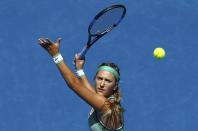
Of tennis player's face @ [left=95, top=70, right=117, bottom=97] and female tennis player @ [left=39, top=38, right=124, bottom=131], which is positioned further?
tennis player's face @ [left=95, top=70, right=117, bottom=97]

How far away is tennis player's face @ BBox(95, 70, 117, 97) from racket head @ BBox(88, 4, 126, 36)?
23.4 inches

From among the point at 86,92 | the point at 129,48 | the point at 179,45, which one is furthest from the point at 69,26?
the point at 86,92

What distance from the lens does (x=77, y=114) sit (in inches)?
304

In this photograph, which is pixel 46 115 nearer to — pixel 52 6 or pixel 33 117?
pixel 33 117

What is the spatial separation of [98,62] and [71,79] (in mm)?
3772

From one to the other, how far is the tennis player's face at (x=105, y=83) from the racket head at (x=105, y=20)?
0.59 meters

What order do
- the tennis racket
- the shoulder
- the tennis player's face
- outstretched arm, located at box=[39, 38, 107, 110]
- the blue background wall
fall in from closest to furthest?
outstretched arm, located at box=[39, 38, 107, 110], the shoulder, the tennis player's face, the tennis racket, the blue background wall

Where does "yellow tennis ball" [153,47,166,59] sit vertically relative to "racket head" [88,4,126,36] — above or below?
above

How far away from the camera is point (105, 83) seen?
14.9ft

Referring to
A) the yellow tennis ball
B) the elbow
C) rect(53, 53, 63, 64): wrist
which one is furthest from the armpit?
the yellow tennis ball

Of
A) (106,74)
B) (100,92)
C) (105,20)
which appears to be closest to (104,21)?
(105,20)

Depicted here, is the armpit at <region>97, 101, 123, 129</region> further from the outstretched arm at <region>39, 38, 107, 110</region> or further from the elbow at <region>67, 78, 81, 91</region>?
the elbow at <region>67, 78, 81, 91</region>

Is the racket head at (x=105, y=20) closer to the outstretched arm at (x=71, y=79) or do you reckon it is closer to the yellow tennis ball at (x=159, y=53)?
the outstretched arm at (x=71, y=79)

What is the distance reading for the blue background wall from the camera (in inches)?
305
